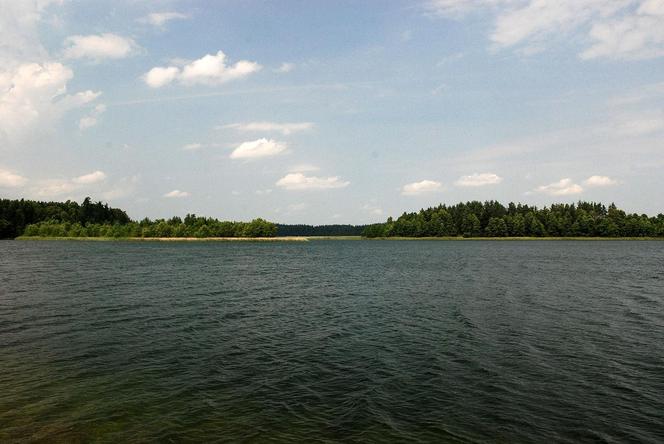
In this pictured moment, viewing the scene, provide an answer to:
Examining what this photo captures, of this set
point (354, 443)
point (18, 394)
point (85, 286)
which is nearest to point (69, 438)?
point (18, 394)

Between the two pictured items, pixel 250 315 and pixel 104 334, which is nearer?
pixel 104 334

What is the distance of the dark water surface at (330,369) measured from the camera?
18.3 metres

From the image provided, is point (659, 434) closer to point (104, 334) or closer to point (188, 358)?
point (188, 358)

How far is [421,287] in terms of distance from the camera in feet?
220

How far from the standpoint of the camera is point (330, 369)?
2638 centimetres

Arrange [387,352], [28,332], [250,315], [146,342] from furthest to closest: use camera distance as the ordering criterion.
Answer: [250,315] < [28,332] < [146,342] < [387,352]

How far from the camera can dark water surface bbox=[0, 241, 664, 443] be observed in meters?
18.3

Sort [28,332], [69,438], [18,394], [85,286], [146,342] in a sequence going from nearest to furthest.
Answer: [69,438] → [18,394] → [146,342] → [28,332] → [85,286]

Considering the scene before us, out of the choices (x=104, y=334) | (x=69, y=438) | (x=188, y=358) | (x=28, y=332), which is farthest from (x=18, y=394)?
(x=28, y=332)

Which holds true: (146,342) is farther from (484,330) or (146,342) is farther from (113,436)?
(484,330)

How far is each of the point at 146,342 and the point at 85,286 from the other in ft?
127

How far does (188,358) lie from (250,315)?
51.4 feet

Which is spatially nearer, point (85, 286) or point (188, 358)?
point (188, 358)

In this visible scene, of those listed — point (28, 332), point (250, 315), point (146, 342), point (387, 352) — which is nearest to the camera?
point (387, 352)
